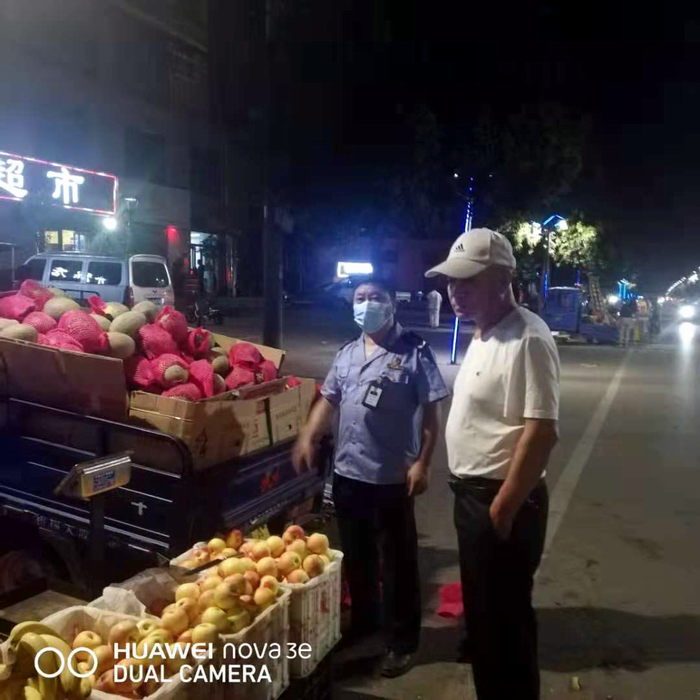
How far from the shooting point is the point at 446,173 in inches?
1223

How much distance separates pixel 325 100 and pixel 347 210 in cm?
653

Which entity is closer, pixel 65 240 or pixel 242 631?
pixel 242 631

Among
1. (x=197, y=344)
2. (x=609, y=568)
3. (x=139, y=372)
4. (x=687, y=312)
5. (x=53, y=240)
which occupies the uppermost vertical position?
(x=53, y=240)

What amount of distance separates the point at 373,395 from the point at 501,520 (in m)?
1.26

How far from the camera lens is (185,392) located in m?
4.23

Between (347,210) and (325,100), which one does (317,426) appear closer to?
(325,100)

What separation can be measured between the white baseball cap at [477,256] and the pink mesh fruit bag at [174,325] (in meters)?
2.36

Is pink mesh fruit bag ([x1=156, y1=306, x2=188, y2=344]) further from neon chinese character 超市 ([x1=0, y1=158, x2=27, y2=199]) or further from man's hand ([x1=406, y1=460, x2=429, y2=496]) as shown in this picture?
neon chinese character 超市 ([x1=0, y1=158, x2=27, y2=199])

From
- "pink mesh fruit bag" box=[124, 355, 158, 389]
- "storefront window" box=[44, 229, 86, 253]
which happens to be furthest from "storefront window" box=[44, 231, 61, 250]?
"pink mesh fruit bag" box=[124, 355, 158, 389]

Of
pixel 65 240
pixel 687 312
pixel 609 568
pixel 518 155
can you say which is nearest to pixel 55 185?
pixel 65 240

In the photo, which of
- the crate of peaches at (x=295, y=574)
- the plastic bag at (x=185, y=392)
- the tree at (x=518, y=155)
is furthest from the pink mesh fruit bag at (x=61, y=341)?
the tree at (x=518, y=155)

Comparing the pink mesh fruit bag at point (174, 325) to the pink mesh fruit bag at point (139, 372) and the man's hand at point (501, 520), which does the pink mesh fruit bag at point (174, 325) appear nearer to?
the pink mesh fruit bag at point (139, 372)

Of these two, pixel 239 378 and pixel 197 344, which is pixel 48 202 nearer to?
pixel 197 344

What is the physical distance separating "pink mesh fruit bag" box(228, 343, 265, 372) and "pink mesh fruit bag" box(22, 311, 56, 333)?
1.15 metres
